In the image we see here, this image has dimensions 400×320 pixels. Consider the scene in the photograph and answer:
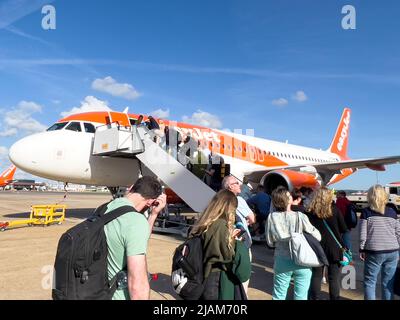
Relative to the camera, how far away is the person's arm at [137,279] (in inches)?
81.6

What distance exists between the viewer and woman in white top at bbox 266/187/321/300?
3703 mm

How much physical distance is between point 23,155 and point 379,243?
9375 millimetres

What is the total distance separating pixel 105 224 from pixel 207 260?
3.03ft

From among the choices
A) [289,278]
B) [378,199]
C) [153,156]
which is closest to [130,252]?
[289,278]

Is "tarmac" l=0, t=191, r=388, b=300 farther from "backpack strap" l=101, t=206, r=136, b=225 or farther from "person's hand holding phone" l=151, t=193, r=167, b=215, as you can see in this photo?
"backpack strap" l=101, t=206, r=136, b=225

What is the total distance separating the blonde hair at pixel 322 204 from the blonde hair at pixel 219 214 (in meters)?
1.97

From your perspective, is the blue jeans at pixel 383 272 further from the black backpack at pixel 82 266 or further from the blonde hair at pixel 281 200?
the black backpack at pixel 82 266

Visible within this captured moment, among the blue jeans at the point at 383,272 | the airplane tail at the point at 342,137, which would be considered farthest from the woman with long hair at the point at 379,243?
the airplane tail at the point at 342,137

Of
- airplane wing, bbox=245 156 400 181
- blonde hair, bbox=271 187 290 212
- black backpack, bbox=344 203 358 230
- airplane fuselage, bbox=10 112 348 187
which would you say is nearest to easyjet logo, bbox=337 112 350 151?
airplane wing, bbox=245 156 400 181

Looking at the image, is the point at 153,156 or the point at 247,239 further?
the point at 153,156

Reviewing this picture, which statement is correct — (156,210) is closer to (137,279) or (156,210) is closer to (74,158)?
(137,279)

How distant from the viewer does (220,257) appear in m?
2.56

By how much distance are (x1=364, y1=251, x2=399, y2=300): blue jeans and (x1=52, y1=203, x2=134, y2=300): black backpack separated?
360cm
